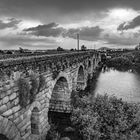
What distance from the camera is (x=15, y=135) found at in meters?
8.59

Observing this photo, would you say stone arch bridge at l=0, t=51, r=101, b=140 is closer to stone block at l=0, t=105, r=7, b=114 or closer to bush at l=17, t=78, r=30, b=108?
stone block at l=0, t=105, r=7, b=114

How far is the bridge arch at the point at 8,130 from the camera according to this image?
7510 mm

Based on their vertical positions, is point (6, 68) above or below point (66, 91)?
above

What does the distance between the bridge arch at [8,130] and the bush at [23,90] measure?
3.60 feet

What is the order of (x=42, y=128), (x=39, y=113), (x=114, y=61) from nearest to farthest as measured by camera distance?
(x=39, y=113)
(x=42, y=128)
(x=114, y=61)

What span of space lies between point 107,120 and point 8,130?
8.33 m

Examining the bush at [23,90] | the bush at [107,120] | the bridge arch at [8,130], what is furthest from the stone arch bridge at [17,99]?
the bush at [107,120]

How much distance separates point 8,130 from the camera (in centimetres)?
790

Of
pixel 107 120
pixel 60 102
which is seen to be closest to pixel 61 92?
pixel 60 102

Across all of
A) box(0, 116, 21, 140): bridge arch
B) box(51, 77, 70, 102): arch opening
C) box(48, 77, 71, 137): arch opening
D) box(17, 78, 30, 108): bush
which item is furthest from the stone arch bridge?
box(48, 77, 71, 137): arch opening

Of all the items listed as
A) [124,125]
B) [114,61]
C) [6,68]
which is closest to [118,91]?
[124,125]

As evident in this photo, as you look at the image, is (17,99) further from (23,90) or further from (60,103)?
(60,103)

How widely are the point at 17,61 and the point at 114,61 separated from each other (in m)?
68.0

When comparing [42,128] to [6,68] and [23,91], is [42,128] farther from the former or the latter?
[6,68]
